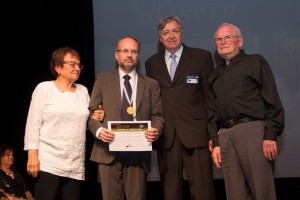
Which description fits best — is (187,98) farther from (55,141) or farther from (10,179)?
(10,179)

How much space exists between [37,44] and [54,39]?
202 millimetres

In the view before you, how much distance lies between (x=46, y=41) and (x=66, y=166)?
2.21 meters

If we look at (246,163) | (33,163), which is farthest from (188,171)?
(33,163)

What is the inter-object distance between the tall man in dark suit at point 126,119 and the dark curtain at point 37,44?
5.02 ft

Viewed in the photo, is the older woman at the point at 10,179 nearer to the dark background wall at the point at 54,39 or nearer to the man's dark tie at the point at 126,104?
the dark background wall at the point at 54,39

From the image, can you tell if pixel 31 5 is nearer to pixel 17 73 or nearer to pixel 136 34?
pixel 17 73

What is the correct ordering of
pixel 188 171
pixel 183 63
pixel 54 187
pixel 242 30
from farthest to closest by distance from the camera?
pixel 242 30, pixel 183 63, pixel 188 171, pixel 54 187

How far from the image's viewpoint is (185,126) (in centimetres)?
334

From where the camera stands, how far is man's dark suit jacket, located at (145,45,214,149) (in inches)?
131

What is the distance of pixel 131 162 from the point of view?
3.04m

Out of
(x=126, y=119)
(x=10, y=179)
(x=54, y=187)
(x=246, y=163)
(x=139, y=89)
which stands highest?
(x=139, y=89)

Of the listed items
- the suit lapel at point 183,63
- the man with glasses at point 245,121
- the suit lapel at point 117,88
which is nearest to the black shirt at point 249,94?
the man with glasses at point 245,121

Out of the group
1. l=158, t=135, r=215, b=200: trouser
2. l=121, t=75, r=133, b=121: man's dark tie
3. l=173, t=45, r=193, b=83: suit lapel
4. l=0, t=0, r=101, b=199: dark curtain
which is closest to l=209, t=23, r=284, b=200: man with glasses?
l=158, t=135, r=215, b=200: trouser

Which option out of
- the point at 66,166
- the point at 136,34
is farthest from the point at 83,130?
the point at 136,34
